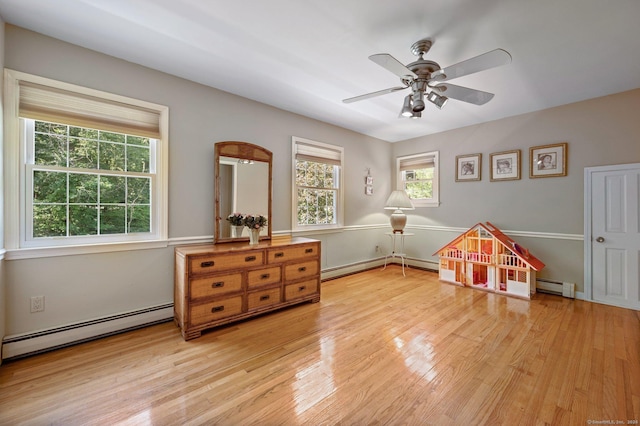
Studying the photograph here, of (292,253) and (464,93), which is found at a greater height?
(464,93)

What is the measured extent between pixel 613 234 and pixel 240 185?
15.5 ft

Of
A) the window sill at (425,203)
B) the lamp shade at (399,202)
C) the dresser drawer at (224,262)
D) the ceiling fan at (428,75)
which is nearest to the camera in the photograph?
the ceiling fan at (428,75)

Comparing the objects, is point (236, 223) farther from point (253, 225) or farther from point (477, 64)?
point (477, 64)

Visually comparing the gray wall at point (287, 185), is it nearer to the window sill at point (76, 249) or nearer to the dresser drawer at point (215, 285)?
the window sill at point (76, 249)

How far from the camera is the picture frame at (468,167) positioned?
449 cm

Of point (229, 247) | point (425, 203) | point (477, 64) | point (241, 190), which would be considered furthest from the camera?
point (425, 203)

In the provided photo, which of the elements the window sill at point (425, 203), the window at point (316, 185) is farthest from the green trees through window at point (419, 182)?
the window at point (316, 185)

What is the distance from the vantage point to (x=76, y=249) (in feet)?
7.84

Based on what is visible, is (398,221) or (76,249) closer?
(76,249)

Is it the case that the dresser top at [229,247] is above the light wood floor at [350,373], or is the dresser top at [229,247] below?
above

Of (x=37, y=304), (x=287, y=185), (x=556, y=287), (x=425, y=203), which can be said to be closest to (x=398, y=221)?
(x=425, y=203)

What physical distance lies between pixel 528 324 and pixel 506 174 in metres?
2.39

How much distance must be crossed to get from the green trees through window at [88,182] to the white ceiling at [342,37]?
0.82 meters

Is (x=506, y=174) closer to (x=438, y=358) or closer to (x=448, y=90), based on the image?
(x=448, y=90)
